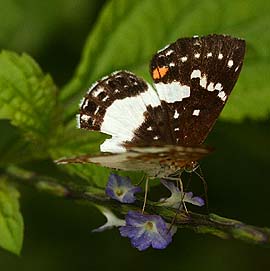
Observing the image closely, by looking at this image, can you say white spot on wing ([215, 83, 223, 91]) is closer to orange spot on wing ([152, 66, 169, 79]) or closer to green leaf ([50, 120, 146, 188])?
orange spot on wing ([152, 66, 169, 79])

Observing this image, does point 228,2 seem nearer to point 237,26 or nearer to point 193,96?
point 237,26

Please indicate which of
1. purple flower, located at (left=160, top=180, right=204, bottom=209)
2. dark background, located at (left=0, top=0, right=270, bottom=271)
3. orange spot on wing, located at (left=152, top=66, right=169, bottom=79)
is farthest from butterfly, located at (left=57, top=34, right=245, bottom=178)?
dark background, located at (left=0, top=0, right=270, bottom=271)

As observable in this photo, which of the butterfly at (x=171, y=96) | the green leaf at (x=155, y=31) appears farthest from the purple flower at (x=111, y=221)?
the green leaf at (x=155, y=31)

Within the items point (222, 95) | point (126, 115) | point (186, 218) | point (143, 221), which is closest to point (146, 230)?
point (143, 221)

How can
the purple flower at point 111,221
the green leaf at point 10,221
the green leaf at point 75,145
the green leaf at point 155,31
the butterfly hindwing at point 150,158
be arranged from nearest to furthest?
the butterfly hindwing at point 150,158
the purple flower at point 111,221
the green leaf at point 10,221
the green leaf at point 75,145
the green leaf at point 155,31

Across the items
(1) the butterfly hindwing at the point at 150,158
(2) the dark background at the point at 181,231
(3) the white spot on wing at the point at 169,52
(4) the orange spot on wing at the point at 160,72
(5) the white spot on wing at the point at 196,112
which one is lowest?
(2) the dark background at the point at 181,231

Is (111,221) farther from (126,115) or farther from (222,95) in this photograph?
(222,95)

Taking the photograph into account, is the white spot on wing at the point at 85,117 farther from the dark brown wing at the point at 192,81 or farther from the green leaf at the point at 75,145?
the green leaf at the point at 75,145

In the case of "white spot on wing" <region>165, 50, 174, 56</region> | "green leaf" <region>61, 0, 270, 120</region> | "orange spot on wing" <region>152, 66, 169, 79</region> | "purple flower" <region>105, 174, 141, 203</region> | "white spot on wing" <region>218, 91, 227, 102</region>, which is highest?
"green leaf" <region>61, 0, 270, 120</region>
